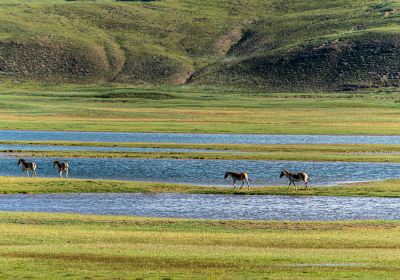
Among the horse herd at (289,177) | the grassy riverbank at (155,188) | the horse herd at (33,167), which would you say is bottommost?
the grassy riverbank at (155,188)

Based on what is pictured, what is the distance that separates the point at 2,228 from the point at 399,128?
7568 cm

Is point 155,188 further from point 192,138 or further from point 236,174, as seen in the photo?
point 192,138

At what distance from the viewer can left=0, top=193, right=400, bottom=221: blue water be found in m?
40.3

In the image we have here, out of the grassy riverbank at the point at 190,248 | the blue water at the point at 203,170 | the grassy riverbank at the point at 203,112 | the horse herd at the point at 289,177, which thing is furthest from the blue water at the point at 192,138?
the grassy riverbank at the point at 190,248

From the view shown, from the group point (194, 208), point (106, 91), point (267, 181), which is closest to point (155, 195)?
point (194, 208)

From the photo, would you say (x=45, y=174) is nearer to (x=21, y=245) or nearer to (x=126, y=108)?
(x=21, y=245)

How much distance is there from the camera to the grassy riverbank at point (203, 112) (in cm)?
10244

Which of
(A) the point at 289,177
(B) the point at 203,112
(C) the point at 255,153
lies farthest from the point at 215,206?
(B) the point at 203,112

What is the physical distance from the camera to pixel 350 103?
503 feet

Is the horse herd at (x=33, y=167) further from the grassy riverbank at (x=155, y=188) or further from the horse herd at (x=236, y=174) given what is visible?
the grassy riverbank at (x=155, y=188)

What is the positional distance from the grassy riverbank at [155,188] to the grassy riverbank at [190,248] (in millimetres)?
10763

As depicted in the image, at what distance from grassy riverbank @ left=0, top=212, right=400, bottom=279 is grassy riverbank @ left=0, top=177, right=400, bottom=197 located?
1076 centimetres

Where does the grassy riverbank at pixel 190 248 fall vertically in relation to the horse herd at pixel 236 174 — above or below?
below

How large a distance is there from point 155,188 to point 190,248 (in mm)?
20974
